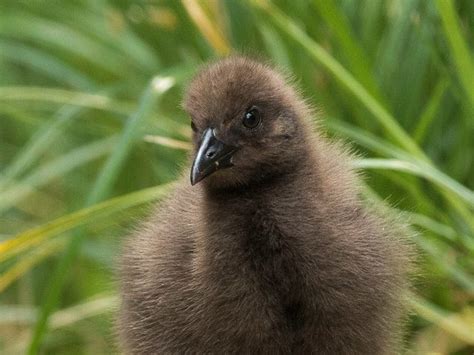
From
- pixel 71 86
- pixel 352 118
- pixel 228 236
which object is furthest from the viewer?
pixel 71 86

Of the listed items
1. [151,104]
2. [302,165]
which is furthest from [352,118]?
[302,165]

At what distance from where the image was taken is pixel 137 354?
2359mm

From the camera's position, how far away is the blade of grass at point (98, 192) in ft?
8.32

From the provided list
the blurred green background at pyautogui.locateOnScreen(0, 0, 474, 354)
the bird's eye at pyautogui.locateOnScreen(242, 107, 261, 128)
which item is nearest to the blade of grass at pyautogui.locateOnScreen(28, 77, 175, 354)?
the blurred green background at pyautogui.locateOnScreen(0, 0, 474, 354)

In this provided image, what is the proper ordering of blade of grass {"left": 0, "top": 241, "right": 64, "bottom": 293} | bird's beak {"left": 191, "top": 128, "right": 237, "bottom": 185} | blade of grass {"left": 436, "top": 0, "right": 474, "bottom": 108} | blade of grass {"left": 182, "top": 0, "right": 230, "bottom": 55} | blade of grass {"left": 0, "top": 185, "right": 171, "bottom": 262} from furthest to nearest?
blade of grass {"left": 182, "top": 0, "right": 230, "bottom": 55} < blade of grass {"left": 0, "top": 241, "right": 64, "bottom": 293} < blade of grass {"left": 436, "top": 0, "right": 474, "bottom": 108} < blade of grass {"left": 0, "top": 185, "right": 171, "bottom": 262} < bird's beak {"left": 191, "top": 128, "right": 237, "bottom": 185}

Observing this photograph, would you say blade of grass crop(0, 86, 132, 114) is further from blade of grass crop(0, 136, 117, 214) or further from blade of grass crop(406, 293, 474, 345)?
blade of grass crop(406, 293, 474, 345)

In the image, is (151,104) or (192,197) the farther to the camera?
(151,104)

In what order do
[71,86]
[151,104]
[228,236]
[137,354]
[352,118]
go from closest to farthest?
[228,236] < [137,354] < [151,104] < [352,118] < [71,86]

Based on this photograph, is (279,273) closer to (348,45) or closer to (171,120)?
(348,45)

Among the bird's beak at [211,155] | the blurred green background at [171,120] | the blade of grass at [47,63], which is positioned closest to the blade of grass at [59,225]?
the blurred green background at [171,120]

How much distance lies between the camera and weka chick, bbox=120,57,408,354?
215 cm

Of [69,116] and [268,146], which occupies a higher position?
[69,116]

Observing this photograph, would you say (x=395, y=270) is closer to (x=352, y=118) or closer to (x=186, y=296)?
(x=186, y=296)

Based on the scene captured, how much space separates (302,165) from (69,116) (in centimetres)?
112
